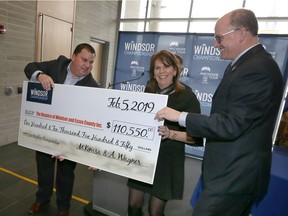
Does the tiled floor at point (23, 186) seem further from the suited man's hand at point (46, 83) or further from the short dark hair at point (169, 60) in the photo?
the short dark hair at point (169, 60)

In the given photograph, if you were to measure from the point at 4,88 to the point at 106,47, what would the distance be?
3.47 meters

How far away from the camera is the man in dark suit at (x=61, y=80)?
1787 mm

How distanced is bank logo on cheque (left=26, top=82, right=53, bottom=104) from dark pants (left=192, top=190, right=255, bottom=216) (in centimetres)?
125

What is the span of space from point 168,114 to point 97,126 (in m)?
0.53

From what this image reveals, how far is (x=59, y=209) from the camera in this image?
1996 millimetres

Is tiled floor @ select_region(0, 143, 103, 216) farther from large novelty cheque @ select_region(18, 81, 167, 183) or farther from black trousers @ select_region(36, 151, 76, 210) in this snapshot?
large novelty cheque @ select_region(18, 81, 167, 183)

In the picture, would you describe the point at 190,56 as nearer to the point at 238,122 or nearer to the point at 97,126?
the point at 97,126

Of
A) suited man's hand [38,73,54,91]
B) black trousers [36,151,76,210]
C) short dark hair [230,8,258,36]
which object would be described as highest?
short dark hair [230,8,258,36]

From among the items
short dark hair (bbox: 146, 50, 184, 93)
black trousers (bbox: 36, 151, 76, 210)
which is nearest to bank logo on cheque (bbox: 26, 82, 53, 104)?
black trousers (bbox: 36, 151, 76, 210)

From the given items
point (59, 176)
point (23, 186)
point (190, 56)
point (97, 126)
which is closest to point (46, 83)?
point (97, 126)

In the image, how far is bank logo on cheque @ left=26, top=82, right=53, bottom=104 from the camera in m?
1.66

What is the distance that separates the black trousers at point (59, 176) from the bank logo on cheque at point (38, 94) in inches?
19.2

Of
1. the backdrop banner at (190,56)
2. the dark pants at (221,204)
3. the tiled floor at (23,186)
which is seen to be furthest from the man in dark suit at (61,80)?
the backdrop banner at (190,56)

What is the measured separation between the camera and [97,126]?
1.48 meters
